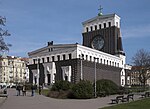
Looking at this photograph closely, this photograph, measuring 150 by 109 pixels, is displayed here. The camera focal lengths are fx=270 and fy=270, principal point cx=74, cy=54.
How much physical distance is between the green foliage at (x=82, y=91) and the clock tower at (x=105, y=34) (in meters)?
64.9

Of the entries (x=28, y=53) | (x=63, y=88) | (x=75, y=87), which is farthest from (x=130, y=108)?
(x=28, y=53)

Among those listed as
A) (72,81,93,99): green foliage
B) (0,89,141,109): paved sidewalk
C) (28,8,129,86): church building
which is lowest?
(0,89,141,109): paved sidewalk

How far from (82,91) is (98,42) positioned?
229ft

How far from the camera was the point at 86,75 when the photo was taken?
84.1 metres

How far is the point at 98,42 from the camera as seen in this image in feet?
356

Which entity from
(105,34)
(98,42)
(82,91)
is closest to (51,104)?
(82,91)

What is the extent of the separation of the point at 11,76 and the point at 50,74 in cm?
7283

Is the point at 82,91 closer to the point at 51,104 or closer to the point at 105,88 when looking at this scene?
the point at 105,88

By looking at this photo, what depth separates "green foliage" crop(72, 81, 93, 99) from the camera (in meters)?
40.0

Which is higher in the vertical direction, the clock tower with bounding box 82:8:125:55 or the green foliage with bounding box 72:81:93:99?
the clock tower with bounding box 82:8:125:55

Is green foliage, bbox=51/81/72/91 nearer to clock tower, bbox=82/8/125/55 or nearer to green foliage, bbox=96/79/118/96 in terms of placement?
green foliage, bbox=96/79/118/96

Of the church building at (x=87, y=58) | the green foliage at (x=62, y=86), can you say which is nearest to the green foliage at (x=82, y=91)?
the green foliage at (x=62, y=86)

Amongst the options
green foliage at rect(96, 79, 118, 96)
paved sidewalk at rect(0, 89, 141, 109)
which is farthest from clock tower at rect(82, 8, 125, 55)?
paved sidewalk at rect(0, 89, 141, 109)

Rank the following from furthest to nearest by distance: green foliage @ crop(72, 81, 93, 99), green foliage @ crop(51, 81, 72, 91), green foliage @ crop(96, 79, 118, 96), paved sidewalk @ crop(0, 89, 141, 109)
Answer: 1. green foliage @ crop(51, 81, 72, 91)
2. green foliage @ crop(96, 79, 118, 96)
3. green foliage @ crop(72, 81, 93, 99)
4. paved sidewalk @ crop(0, 89, 141, 109)
